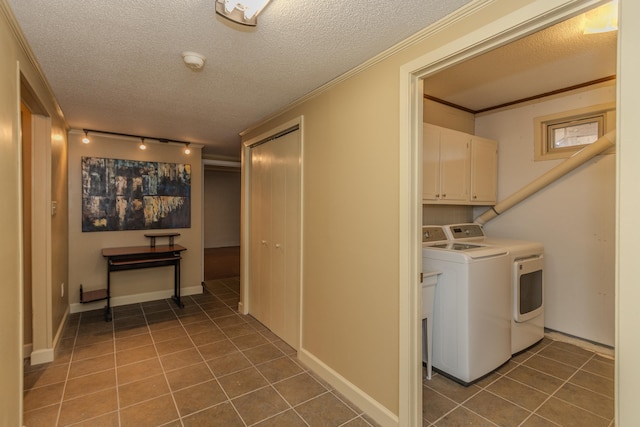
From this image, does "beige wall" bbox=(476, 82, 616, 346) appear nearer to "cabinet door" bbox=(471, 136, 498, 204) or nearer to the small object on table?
"cabinet door" bbox=(471, 136, 498, 204)

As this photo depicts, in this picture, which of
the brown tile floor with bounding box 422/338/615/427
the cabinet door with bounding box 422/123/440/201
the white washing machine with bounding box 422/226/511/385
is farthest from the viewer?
the cabinet door with bounding box 422/123/440/201

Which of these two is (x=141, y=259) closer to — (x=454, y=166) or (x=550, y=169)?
(x=454, y=166)

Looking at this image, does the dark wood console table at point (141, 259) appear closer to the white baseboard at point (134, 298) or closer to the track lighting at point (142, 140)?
the white baseboard at point (134, 298)

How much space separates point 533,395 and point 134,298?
15.0 ft

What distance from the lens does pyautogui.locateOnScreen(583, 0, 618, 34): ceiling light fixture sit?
1693 millimetres

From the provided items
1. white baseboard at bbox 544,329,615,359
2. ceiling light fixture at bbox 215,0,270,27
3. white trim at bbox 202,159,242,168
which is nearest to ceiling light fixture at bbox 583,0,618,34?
ceiling light fixture at bbox 215,0,270,27

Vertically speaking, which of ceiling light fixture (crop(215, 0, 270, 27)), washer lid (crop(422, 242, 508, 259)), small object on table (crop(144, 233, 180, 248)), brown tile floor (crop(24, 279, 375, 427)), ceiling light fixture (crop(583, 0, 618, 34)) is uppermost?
ceiling light fixture (crop(583, 0, 618, 34))

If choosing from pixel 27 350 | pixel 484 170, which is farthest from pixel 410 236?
pixel 27 350

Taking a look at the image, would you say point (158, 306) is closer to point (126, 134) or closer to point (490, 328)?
point (126, 134)

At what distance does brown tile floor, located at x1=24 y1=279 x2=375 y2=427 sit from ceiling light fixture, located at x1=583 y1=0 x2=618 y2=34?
2767mm

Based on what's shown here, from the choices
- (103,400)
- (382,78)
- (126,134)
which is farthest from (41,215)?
(382,78)

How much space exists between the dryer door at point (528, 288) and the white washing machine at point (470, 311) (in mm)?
136

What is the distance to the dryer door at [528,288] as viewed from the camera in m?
2.61

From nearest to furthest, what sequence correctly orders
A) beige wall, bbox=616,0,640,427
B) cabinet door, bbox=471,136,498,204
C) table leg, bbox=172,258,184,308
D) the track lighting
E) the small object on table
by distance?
1. beige wall, bbox=616,0,640,427
2. cabinet door, bbox=471,136,498,204
3. the track lighting
4. table leg, bbox=172,258,184,308
5. the small object on table
